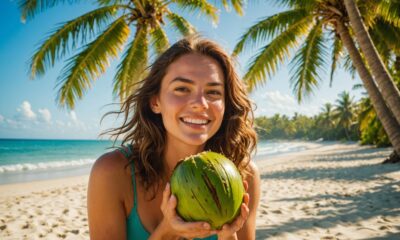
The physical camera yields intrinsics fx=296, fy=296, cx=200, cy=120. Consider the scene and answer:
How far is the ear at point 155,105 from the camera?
1.88m

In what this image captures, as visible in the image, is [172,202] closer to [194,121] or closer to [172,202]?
[172,202]

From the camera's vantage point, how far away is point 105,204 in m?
1.53

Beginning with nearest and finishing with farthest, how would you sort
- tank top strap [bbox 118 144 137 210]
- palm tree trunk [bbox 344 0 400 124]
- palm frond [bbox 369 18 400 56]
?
1. tank top strap [bbox 118 144 137 210]
2. palm tree trunk [bbox 344 0 400 124]
3. palm frond [bbox 369 18 400 56]

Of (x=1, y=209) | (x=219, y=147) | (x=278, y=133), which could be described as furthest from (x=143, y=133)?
(x=278, y=133)

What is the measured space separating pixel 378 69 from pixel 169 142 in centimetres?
436

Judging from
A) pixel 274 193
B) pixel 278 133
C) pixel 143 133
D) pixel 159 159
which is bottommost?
pixel 278 133

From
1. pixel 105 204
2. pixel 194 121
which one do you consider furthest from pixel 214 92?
pixel 105 204

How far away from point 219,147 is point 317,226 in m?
3.21

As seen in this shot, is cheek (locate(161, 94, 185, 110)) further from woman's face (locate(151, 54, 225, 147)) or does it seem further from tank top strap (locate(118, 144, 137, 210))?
tank top strap (locate(118, 144, 137, 210))

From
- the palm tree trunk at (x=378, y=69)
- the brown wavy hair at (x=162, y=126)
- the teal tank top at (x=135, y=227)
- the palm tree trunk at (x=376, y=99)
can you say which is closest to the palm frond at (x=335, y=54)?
the palm tree trunk at (x=376, y=99)

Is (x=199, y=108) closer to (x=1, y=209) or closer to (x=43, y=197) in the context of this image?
(x=1, y=209)

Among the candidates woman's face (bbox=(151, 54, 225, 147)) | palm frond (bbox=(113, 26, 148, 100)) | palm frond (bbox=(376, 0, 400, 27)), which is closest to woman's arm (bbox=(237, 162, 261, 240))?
woman's face (bbox=(151, 54, 225, 147))

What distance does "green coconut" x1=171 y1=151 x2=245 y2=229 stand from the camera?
3.82 feet

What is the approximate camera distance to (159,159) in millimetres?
1853
